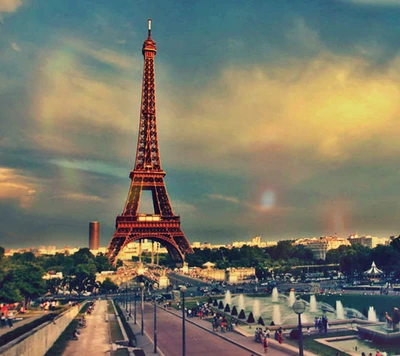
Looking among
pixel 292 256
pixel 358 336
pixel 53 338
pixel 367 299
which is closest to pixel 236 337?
pixel 358 336

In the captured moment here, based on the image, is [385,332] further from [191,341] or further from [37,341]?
[37,341]

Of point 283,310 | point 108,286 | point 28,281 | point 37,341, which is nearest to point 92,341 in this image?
point 37,341

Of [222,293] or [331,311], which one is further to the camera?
[222,293]

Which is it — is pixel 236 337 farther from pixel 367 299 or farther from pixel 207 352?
pixel 367 299

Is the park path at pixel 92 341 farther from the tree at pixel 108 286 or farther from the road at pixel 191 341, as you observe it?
the tree at pixel 108 286

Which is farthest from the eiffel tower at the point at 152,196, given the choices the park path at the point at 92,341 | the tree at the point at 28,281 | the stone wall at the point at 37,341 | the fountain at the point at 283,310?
the stone wall at the point at 37,341

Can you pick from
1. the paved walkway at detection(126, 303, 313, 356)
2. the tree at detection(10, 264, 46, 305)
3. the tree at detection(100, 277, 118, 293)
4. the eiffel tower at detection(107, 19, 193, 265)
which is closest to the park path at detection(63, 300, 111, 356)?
the paved walkway at detection(126, 303, 313, 356)
